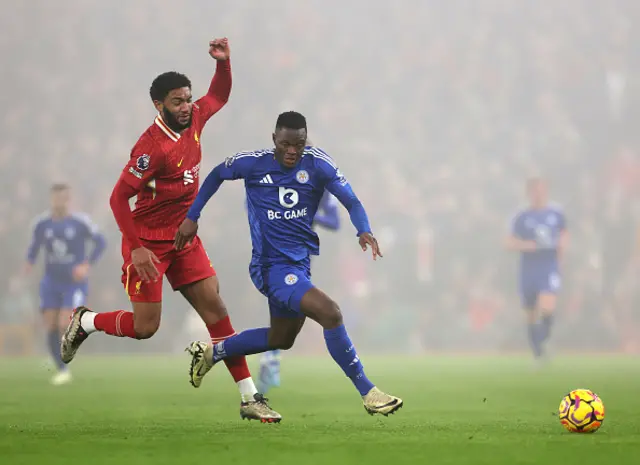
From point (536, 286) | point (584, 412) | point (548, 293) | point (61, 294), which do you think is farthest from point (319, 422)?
point (536, 286)

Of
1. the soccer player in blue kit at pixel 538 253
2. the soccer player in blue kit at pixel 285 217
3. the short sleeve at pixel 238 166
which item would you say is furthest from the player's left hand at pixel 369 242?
the soccer player in blue kit at pixel 538 253

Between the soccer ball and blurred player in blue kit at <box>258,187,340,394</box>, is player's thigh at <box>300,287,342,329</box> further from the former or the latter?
blurred player in blue kit at <box>258,187,340,394</box>

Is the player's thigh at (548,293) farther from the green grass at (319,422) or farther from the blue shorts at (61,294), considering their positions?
the blue shorts at (61,294)

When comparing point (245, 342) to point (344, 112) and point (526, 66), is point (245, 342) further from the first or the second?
point (526, 66)

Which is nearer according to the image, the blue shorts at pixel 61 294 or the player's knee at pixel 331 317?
the player's knee at pixel 331 317

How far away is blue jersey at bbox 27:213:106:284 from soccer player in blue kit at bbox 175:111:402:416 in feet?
20.7

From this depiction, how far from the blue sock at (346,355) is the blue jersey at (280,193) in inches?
21.3

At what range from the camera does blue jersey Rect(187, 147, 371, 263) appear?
24.4ft

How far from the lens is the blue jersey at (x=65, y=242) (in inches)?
531

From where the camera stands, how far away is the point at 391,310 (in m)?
23.6

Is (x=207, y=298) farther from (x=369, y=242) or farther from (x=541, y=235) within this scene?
(x=541, y=235)

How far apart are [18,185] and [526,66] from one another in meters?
11.3

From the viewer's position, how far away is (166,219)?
7.79m

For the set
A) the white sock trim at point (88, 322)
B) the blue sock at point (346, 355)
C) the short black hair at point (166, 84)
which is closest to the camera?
the blue sock at point (346, 355)
